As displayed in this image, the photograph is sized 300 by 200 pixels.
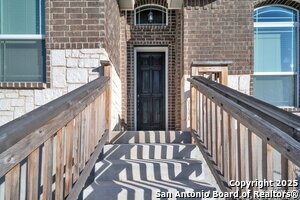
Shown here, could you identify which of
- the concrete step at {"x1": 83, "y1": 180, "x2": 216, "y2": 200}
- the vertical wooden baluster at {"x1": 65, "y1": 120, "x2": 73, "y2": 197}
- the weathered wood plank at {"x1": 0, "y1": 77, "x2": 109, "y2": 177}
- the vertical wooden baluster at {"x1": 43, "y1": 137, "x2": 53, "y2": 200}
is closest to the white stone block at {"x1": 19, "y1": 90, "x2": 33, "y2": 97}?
the concrete step at {"x1": 83, "y1": 180, "x2": 216, "y2": 200}

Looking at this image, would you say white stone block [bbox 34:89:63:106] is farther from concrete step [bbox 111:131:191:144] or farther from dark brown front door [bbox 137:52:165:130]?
dark brown front door [bbox 137:52:165:130]

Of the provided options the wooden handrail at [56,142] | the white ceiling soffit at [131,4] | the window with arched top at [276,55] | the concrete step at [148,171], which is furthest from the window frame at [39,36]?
the window with arched top at [276,55]

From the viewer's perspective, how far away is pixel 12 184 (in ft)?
3.99

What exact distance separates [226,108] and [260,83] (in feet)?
12.6

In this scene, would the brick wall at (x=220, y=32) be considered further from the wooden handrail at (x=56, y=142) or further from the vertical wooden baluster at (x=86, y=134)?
the vertical wooden baluster at (x=86, y=134)

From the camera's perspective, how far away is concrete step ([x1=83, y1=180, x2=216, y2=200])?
9.16 feet

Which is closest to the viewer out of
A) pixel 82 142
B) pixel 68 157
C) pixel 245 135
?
pixel 68 157

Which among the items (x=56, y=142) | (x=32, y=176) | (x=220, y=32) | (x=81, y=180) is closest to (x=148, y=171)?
(x=81, y=180)

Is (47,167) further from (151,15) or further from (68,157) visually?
(151,15)

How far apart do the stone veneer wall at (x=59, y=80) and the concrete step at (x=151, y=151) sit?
0.96 metres

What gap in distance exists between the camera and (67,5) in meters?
3.71

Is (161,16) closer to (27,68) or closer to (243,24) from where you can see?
(243,24)

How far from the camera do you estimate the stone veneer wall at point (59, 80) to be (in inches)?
145

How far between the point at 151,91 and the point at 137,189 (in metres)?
4.19
